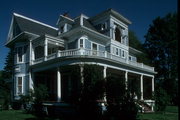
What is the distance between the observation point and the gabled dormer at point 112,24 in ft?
82.3

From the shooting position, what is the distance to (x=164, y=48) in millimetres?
43219

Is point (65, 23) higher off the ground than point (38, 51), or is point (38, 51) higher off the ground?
point (65, 23)

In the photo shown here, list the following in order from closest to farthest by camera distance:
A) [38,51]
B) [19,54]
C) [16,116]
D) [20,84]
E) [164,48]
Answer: [16,116]
[20,84]
[38,51]
[19,54]
[164,48]

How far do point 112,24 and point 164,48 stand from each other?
22234 mm

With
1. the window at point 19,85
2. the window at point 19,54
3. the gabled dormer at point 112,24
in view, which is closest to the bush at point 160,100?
the gabled dormer at point 112,24

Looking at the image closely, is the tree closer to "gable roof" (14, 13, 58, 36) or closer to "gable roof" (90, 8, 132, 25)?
"gable roof" (90, 8, 132, 25)

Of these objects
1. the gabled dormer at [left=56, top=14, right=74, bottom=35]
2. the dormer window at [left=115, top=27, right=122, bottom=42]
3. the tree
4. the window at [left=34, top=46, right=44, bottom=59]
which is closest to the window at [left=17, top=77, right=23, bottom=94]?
the window at [left=34, top=46, right=44, bottom=59]

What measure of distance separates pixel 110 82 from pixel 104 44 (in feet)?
47.6

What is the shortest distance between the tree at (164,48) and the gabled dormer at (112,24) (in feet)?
57.4

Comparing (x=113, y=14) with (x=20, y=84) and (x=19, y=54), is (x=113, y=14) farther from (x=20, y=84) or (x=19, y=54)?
(x=20, y=84)

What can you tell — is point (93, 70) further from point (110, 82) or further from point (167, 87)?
point (167, 87)

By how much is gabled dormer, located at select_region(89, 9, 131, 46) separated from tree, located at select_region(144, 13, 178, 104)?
57.4 feet

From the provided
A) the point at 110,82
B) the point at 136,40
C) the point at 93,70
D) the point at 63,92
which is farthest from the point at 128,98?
the point at 136,40

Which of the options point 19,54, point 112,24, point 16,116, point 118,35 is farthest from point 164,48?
point 16,116
